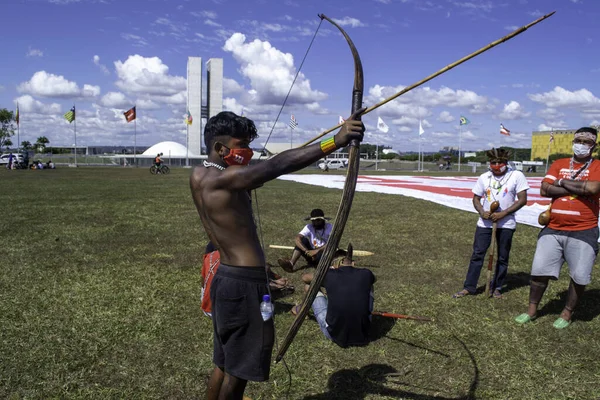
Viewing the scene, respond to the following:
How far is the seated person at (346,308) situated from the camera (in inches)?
172

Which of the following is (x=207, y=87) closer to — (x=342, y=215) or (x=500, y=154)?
(x=500, y=154)

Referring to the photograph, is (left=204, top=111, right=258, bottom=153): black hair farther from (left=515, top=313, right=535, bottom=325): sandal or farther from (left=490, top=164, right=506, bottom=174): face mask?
(left=490, top=164, right=506, bottom=174): face mask

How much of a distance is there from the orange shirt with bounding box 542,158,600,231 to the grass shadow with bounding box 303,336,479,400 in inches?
70.9

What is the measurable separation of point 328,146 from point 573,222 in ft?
12.1

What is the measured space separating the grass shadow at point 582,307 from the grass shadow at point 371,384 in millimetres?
1851

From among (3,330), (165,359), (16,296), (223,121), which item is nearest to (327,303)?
(165,359)

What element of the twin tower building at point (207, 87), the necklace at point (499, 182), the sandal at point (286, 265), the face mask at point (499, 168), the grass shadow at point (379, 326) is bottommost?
the grass shadow at point (379, 326)

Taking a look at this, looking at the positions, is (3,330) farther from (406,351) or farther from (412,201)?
(412,201)

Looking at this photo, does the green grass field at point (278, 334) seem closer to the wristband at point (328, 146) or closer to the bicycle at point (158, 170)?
the wristband at point (328, 146)

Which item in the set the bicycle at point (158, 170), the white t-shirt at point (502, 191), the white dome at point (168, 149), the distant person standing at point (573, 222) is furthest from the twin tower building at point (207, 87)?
the distant person standing at point (573, 222)

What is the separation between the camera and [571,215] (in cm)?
480

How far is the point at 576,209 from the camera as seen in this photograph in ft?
15.7

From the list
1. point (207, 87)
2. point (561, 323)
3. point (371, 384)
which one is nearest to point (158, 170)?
point (561, 323)

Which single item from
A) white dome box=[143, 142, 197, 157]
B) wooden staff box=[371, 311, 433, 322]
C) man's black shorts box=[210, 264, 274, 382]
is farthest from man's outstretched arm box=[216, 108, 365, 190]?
white dome box=[143, 142, 197, 157]
